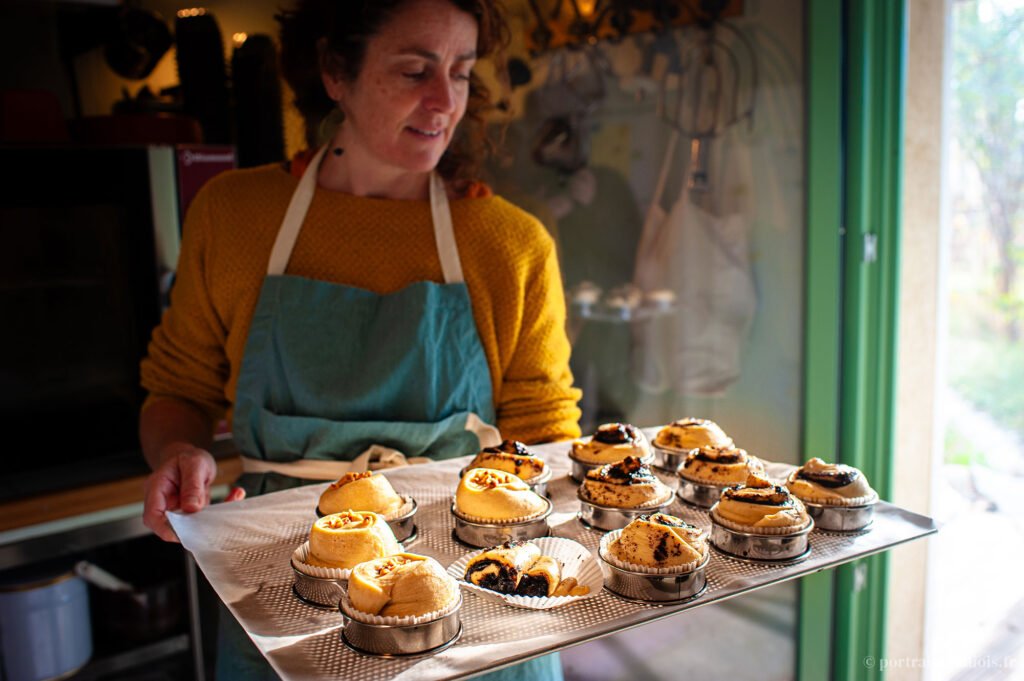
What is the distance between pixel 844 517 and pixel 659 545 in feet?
1.26

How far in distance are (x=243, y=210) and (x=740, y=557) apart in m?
1.25

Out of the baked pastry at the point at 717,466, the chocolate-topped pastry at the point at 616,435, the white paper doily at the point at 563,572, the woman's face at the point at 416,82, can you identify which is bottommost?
the white paper doily at the point at 563,572

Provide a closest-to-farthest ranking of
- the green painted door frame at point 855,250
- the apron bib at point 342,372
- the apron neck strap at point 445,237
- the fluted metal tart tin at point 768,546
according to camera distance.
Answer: the fluted metal tart tin at point 768,546
the apron bib at point 342,372
the apron neck strap at point 445,237
the green painted door frame at point 855,250

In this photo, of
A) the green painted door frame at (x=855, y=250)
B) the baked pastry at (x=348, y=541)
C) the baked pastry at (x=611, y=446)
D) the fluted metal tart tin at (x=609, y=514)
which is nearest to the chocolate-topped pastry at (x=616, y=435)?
the baked pastry at (x=611, y=446)

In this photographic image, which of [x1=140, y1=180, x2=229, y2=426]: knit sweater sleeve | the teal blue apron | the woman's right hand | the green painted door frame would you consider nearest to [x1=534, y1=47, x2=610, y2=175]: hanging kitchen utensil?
the green painted door frame

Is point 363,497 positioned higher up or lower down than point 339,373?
lower down

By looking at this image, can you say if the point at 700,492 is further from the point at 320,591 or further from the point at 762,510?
the point at 320,591

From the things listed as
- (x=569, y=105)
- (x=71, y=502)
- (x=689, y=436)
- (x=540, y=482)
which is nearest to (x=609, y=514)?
(x=540, y=482)

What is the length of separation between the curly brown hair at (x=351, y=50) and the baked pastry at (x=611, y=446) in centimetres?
A: 69

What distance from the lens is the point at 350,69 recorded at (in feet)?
6.15

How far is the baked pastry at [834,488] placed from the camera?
Answer: 1.43 metres

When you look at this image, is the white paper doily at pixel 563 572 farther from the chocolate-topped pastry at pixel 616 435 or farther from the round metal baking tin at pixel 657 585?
the chocolate-topped pastry at pixel 616 435

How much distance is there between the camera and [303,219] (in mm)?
1894

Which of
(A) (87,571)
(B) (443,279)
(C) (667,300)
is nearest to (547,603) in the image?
(B) (443,279)
